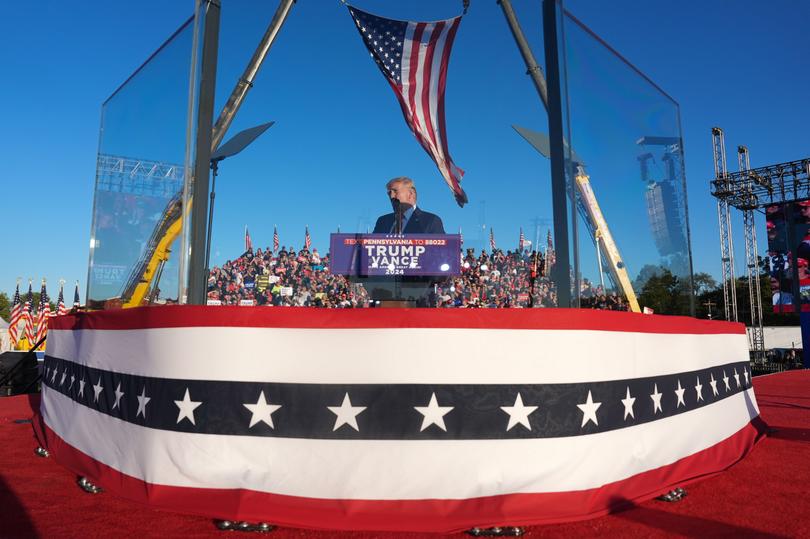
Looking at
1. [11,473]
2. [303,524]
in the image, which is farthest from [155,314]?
[11,473]

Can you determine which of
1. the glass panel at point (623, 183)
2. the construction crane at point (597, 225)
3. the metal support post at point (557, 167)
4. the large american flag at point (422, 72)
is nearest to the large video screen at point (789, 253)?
the glass panel at point (623, 183)

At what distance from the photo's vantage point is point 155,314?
3357 mm

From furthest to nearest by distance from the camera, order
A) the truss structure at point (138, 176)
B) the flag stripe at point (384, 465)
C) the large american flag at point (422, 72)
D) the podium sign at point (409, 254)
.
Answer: the large american flag at point (422, 72)
the podium sign at point (409, 254)
the truss structure at point (138, 176)
the flag stripe at point (384, 465)

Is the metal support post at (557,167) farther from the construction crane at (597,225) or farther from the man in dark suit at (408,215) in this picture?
the man in dark suit at (408,215)

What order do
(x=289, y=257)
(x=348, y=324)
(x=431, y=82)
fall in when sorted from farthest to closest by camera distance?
(x=289, y=257) < (x=431, y=82) < (x=348, y=324)

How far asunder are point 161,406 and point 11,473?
2115 mm

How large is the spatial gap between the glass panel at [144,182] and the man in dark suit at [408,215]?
292 cm

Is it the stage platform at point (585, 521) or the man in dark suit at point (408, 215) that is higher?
the man in dark suit at point (408, 215)

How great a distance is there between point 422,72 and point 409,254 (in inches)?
107

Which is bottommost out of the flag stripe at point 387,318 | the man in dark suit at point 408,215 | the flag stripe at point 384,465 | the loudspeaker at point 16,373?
the loudspeaker at point 16,373

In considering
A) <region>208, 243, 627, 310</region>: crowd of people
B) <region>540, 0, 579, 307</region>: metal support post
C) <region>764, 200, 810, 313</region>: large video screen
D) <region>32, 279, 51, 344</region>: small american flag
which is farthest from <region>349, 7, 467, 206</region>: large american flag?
<region>764, 200, 810, 313</region>: large video screen

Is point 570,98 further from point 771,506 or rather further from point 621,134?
point 771,506

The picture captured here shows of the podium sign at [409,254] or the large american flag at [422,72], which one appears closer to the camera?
the podium sign at [409,254]

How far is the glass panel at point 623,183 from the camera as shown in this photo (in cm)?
447
